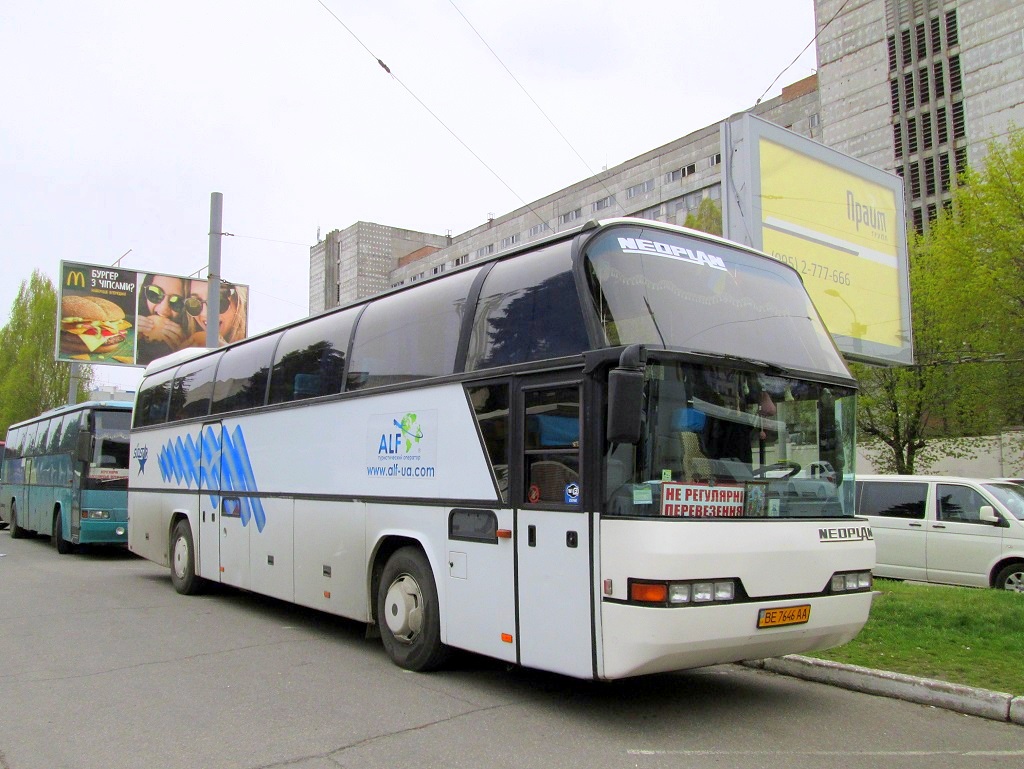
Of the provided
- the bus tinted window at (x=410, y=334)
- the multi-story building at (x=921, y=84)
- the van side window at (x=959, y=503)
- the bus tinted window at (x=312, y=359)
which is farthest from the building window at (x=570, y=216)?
the bus tinted window at (x=410, y=334)

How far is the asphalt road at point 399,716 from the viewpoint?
5.20 metres

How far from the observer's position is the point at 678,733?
18.7 feet

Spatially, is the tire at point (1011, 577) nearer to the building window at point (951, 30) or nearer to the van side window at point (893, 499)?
the van side window at point (893, 499)

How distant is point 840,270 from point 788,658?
7207mm

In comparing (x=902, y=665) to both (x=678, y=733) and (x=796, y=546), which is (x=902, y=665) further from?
(x=678, y=733)

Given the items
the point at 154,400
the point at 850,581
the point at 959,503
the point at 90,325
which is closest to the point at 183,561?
the point at 154,400

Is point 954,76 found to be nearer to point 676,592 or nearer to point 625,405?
point 625,405

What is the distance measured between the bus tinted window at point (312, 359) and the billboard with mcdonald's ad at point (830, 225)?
5.15 m

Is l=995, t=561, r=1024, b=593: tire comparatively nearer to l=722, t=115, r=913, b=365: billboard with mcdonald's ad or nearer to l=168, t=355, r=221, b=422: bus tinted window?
l=722, t=115, r=913, b=365: billboard with mcdonald's ad

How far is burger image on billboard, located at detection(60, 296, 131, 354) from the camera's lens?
29.5 m

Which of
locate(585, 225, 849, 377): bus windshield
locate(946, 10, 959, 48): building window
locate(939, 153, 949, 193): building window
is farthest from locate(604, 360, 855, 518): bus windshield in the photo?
locate(946, 10, 959, 48): building window

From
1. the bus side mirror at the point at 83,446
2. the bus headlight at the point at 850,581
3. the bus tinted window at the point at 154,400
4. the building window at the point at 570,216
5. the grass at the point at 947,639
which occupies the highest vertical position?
the building window at the point at 570,216

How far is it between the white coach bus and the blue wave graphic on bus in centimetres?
236

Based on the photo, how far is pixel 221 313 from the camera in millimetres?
33656
